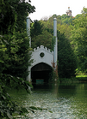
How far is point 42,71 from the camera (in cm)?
4019

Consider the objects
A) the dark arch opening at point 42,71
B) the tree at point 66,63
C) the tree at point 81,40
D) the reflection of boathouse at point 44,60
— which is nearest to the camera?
the reflection of boathouse at point 44,60

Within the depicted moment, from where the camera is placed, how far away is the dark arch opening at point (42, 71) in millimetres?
37156

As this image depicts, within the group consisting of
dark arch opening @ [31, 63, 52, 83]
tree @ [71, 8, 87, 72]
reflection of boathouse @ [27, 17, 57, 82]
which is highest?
tree @ [71, 8, 87, 72]

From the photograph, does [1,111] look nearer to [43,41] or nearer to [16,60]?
[16,60]

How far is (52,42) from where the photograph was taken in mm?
38406

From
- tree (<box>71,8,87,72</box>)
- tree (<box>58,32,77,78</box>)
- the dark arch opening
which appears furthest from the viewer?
tree (<box>71,8,87,72</box>)

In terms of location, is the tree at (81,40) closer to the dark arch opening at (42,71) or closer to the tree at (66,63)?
the tree at (66,63)

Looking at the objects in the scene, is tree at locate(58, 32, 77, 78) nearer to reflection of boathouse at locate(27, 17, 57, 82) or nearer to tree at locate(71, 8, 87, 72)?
tree at locate(71, 8, 87, 72)

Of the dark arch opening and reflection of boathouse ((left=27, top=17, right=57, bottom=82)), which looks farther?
the dark arch opening

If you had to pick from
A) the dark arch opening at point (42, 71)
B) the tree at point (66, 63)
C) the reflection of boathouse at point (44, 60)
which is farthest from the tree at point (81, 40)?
the dark arch opening at point (42, 71)

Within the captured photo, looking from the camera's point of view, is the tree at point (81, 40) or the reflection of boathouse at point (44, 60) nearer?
the reflection of boathouse at point (44, 60)

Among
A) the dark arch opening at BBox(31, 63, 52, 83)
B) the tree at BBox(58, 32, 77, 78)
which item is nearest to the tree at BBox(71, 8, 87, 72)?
the tree at BBox(58, 32, 77, 78)

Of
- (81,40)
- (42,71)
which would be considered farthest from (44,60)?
(81,40)

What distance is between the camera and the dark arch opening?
3716 centimetres
